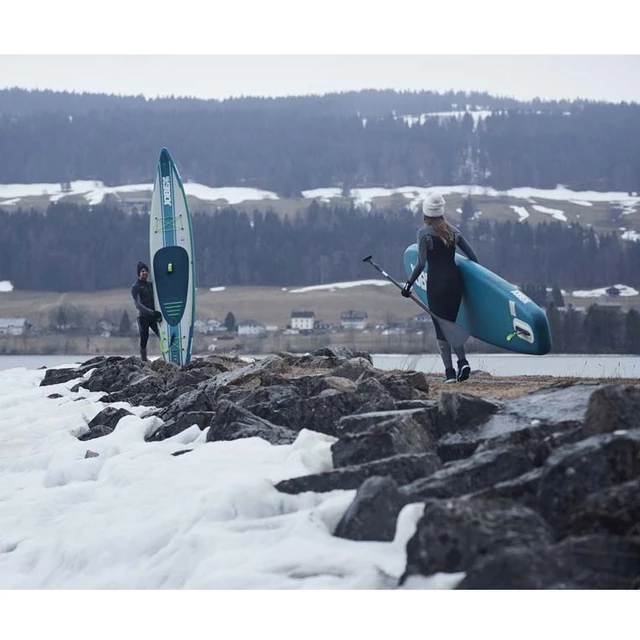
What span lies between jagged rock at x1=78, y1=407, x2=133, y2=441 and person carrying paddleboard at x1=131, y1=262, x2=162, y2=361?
9723 millimetres

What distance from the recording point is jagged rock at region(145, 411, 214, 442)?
38.6 feet

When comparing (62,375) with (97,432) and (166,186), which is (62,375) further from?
(97,432)

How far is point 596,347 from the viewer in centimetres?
7312

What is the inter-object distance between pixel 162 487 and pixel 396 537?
2797mm

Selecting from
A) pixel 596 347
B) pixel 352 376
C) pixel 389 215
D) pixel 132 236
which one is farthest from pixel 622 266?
pixel 352 376

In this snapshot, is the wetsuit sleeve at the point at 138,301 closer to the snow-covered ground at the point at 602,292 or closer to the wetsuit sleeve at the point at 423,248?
the wetsuit sleeve at the point at 423,248

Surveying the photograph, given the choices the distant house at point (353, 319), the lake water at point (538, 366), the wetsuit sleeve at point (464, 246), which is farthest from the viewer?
the distant house at point (353, 319)

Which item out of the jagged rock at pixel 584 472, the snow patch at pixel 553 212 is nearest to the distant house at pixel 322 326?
the snow patch at pixel 553 212

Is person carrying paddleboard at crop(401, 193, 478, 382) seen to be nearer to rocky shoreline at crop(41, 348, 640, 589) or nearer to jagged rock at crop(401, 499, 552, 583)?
rocky shoreline at crop(41, 348, 640, 589)

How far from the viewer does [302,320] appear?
120062mm

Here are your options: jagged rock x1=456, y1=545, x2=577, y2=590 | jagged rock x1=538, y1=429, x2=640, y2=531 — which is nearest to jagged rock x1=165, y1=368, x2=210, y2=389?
jagged rock x1=538, y1=429, x2=640, y2=531

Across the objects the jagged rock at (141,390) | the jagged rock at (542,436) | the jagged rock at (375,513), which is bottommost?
the jagged rock at (141,390)

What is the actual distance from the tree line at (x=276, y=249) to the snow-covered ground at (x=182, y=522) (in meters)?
131

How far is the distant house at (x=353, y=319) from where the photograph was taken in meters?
117
